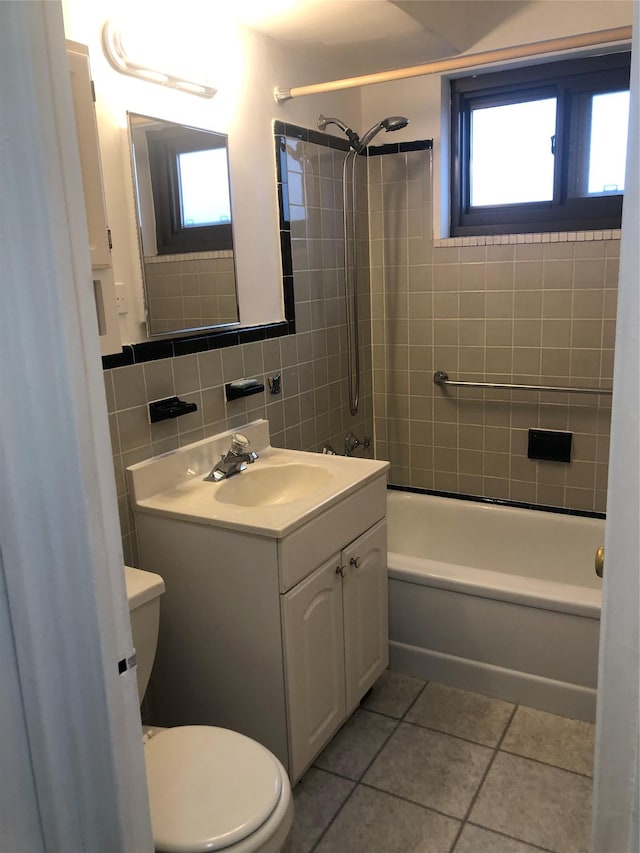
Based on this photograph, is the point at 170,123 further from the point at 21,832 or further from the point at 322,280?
the point at 21,832

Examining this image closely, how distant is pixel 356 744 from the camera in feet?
7.17

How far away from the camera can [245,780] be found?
1.49m

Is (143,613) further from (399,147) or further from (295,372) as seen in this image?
(399,147)

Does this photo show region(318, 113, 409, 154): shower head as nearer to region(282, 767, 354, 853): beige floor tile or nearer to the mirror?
the mirror

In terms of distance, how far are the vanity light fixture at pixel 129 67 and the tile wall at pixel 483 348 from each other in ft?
4.00

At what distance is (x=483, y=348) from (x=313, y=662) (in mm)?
1644

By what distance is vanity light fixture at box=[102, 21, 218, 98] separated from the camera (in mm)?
1780

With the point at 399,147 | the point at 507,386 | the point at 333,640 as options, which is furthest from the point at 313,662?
the point at 399,147

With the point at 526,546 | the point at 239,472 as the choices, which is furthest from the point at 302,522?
the point at 526,546

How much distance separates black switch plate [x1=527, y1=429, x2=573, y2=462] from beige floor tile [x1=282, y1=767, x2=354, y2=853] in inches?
62.4

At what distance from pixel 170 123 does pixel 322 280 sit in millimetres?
965

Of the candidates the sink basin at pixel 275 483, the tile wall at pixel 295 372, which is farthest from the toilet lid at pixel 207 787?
the sink basin at pixel 275 483

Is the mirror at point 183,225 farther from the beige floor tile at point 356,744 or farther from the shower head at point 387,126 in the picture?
the beige floor tile at point 356,744

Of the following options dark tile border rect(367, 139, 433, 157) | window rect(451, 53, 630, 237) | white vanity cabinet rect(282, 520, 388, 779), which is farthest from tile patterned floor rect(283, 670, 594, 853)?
dark tile border rect(367, 139, 433, 157)
